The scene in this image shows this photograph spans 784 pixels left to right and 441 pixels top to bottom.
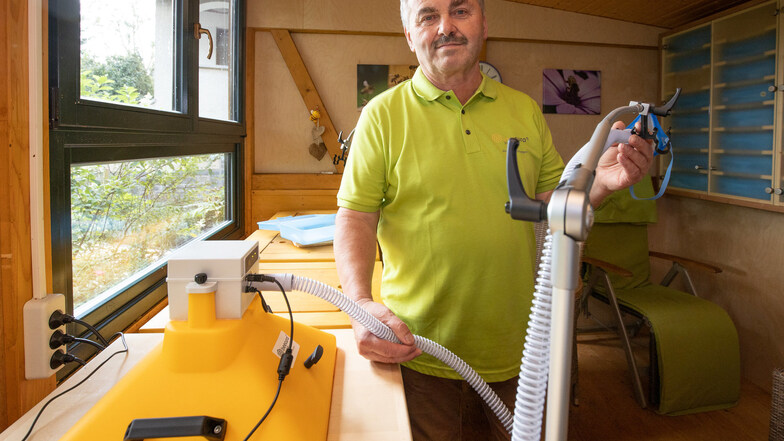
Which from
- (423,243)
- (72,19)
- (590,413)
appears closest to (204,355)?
(423,243)

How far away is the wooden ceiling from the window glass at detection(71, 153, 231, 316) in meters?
2.68

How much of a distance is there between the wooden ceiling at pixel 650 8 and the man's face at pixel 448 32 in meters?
2.60

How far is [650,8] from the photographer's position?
11.0ft

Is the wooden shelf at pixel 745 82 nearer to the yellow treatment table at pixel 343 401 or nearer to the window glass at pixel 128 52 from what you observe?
the yellow treatment table at pixel 343 401

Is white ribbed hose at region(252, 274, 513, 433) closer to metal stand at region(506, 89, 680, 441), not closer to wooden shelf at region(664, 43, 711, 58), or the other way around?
metal stand at region(506, 89, 680, 441)

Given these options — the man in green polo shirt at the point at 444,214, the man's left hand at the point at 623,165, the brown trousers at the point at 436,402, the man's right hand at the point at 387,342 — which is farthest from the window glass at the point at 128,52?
the man's left hand at the point at 623,165

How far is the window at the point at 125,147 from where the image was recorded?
123 cm

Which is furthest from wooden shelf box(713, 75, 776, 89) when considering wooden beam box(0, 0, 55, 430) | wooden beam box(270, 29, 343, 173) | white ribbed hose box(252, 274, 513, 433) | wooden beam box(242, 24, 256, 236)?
wooden beam box(0, 0, 55, 430)

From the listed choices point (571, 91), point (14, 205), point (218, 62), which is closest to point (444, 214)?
point (14, 205)

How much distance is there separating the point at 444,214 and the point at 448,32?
17.3 inches

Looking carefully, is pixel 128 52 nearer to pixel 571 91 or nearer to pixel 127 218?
pixel 127 218

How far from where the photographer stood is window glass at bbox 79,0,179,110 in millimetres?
1371

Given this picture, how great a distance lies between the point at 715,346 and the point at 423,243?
2.20 metres

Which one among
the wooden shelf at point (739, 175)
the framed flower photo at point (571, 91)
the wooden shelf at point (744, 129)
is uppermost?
the framed flower photo at point (571, 91)
